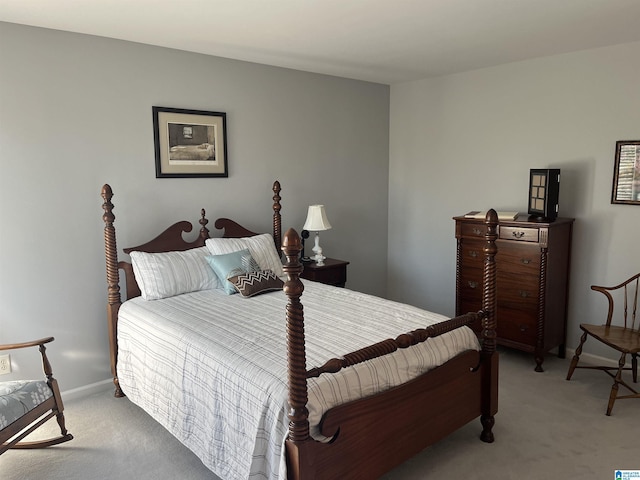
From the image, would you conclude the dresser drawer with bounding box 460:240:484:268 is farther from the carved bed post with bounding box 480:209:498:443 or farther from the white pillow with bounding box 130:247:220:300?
the white pillow with bounding box 130:247:220:300

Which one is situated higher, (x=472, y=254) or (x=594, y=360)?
(x=472, y=254)

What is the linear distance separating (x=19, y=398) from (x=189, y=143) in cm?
206

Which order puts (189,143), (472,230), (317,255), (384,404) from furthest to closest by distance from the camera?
(317,255) < (472,230) < (189,143) < (384,404)

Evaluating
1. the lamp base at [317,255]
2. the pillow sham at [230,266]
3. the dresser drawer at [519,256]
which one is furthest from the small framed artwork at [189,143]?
the dresser drawer at [519,256]

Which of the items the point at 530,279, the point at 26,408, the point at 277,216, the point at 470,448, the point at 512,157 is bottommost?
the point at 470,448

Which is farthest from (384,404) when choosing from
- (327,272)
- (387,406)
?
(327,272)

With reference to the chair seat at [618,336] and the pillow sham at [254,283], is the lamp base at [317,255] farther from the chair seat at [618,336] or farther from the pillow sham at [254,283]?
the chair seat at [618,336]

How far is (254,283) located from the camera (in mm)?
3283

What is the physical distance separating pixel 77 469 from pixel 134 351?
27.1 inches

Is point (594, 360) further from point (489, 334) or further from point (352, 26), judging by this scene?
point (352, 26)

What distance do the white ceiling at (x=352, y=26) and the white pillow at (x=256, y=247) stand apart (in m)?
1.42

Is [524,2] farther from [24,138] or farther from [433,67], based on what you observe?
[24,138]

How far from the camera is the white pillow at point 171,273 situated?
3.20m

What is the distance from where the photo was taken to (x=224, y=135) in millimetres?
3842
